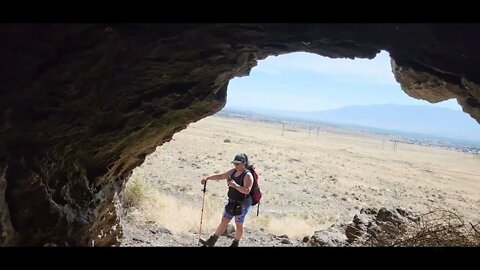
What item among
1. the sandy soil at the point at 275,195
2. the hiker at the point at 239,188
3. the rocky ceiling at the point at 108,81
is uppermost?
the rocky ceiling at the point at 108,81

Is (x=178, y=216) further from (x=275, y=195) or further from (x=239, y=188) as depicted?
(x=275, y=195)

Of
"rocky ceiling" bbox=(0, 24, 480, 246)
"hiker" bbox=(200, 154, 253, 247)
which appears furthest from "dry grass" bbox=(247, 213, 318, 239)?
"rocky ceiling" bbox=(0, 24, 480, 246)

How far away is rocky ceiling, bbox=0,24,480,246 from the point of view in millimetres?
5566

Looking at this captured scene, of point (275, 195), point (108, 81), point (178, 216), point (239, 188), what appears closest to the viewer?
point (108, 81)

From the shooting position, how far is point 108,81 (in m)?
6.46

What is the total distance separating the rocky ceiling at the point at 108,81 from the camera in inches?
219

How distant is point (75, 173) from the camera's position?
7.21m

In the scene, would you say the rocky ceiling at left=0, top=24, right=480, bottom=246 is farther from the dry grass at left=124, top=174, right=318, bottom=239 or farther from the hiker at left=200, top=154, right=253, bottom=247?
the dry grass at left=124, top=174, right=318, bottom=239

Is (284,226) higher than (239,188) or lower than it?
lower

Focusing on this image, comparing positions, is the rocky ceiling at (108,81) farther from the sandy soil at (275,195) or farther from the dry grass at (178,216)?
the dry grass at (178,216)

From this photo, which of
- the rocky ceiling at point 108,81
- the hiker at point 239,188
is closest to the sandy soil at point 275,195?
the hiker at point 239,188

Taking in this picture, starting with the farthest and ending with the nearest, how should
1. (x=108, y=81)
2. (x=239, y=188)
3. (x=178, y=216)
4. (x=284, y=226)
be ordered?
(x=284, y=226) < (x=178, y=216) < (x=239, y=188) < (x=108, y=81)

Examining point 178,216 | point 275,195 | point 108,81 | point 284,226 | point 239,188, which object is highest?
point 108,81

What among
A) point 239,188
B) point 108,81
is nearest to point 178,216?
point 239,188
